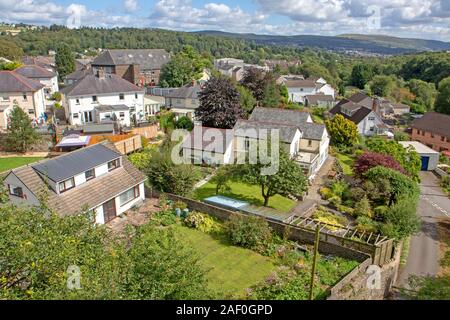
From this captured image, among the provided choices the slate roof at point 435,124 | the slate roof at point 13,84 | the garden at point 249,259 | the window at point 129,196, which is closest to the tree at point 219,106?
the window at point 129,196

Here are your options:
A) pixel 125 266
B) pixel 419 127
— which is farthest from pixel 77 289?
pixel 419 127

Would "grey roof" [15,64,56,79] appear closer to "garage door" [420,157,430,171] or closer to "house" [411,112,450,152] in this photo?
"garage door" [420,157,430,171]

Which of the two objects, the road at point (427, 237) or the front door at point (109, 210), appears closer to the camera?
the road at point (427, 237)

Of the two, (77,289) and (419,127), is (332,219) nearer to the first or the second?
(77,289)

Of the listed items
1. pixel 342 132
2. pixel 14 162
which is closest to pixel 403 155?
pixel 342 132

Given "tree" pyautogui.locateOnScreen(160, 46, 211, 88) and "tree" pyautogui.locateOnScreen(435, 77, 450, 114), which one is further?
"tree" pyautogui.locateOnScreen(435, 77, 450, 114)

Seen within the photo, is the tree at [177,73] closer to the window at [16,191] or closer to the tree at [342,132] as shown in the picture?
the tree at [342,132]

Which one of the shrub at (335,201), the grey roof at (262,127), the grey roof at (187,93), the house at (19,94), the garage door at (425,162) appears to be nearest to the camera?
the shrub at (335,201)

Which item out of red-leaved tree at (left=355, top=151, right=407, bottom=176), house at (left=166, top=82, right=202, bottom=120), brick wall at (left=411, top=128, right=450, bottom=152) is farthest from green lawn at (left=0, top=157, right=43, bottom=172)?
brick wall at (left=411, top=128, right=450, bottom=152)
